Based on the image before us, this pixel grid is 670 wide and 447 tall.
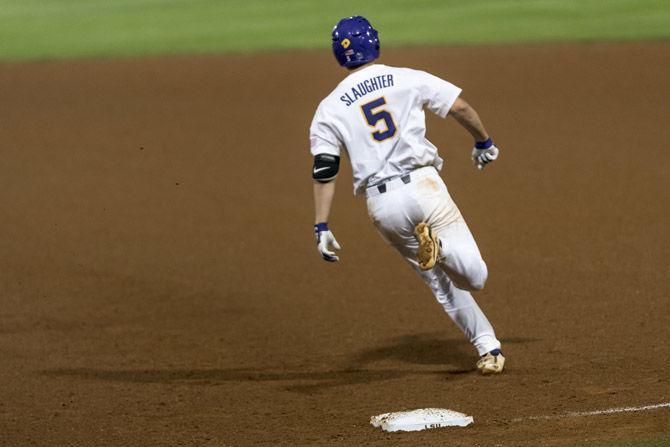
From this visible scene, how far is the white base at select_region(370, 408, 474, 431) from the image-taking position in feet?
19.8

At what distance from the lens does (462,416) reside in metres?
6.09

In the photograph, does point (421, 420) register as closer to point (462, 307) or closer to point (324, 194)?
point (462, 307)

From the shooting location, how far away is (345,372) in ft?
24.4

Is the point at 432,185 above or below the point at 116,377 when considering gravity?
above

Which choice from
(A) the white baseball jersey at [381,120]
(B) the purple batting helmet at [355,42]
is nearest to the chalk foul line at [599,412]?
(A) the white baseball jersey at [381,120]

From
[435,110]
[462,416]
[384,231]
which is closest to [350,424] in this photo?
[462,416]

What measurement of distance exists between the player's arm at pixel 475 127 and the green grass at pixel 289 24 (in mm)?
→ 13057

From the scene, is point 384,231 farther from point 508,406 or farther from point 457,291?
point 508,406

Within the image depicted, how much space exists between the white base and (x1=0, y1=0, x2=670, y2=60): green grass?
46.7ft

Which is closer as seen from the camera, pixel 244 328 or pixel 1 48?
pixel 244 328

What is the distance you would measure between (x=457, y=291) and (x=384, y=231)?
2.13 feet

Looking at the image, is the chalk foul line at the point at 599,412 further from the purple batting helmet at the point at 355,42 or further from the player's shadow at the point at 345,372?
the purple batting helmet at the point at 355,42

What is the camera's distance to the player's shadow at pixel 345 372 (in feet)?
23.8

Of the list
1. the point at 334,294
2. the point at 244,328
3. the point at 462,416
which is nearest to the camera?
the point at 462,416
